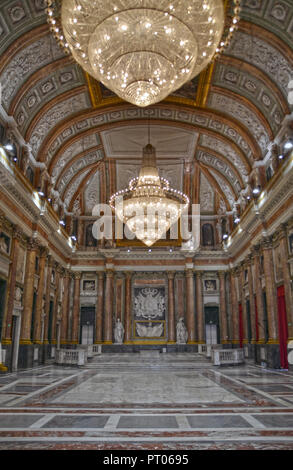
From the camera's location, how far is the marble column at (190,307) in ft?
70.6

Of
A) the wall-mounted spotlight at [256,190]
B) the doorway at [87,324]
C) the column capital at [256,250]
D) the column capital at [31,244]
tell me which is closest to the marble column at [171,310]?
the doorway at [87,324]

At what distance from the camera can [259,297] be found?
15.8 meters

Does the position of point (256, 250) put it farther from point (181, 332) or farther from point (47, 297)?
point (47, 297)

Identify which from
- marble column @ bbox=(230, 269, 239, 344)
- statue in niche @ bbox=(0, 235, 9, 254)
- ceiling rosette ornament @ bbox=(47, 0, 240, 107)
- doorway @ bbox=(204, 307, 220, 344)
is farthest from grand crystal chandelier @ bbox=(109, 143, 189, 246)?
doorway @ bbox=(204, 307, 220, 344)

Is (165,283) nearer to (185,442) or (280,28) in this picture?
(280,28)

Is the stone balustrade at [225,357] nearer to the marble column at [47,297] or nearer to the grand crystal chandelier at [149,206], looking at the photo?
the grand crystal chandelier at [149,206]

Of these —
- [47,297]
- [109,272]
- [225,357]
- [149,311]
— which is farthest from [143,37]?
[149,311]

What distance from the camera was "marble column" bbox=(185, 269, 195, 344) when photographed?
2153 centimetres

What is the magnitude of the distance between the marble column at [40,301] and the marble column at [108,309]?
20.7 feet

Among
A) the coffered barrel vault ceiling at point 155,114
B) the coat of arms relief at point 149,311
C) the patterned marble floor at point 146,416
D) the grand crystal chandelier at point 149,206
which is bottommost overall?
the patterned marble floor at point 146,416

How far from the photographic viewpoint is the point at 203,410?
5.44 m

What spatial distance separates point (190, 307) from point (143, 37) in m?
17.9
